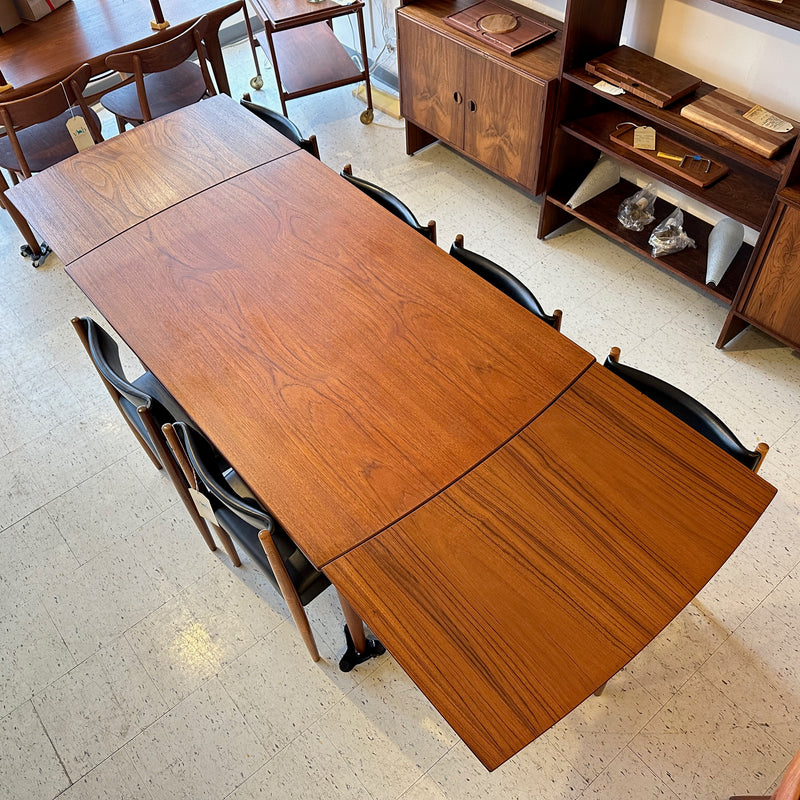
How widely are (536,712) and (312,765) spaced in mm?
924

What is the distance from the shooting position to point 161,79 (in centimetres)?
364

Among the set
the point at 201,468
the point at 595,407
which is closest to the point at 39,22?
the point at 201,468

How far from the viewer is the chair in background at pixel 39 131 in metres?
2.91

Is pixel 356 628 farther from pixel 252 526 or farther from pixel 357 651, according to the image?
pixel 252 526

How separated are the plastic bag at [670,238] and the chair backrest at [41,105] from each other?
2.37m

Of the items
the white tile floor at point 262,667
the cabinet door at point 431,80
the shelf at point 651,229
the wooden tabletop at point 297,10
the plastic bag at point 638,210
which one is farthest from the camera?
the wooden tabletop at point 297,10

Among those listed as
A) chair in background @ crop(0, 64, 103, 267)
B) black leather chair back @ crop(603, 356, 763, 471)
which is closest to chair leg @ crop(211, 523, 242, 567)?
black leather chair back @ crop(603, 356, 763, 471)

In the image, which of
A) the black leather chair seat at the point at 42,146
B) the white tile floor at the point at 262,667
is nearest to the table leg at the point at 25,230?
the black leather chair seat at the point at 42,146

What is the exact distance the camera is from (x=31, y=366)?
300 centimetres

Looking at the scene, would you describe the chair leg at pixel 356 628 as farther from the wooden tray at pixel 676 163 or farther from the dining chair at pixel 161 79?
the dining chair at pixel 161 79

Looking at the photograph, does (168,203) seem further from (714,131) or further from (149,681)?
(714,131)

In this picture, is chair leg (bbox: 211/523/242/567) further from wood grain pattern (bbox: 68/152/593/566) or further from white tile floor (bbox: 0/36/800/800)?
wood grain pattern (bbox: 68/152/593/566)

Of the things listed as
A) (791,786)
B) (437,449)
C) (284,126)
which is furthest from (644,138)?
(791,786)

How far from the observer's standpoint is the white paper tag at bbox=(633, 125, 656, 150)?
280 cm
